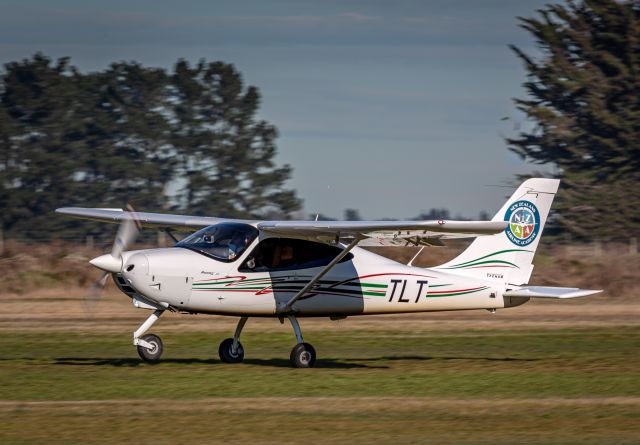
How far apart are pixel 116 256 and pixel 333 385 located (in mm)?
3531

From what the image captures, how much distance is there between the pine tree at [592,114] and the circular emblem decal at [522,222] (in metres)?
36.8

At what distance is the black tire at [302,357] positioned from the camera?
55.3 ft

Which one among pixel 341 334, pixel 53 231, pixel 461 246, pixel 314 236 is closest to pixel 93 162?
pixel 53 231

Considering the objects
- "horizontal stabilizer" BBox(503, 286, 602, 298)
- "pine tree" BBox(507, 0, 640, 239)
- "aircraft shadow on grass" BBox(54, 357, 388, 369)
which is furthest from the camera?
"pine tree" BBox(507, 0, 640, 239)

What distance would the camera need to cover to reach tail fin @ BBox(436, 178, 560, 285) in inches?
705

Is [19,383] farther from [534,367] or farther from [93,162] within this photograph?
[93,162]

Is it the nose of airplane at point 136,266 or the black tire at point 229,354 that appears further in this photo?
the black tire at point 229,354

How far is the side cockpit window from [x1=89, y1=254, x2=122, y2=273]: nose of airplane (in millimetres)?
1899

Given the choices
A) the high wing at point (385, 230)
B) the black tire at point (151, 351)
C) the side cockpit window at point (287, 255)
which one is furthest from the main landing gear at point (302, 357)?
the black tire at point (151, 351)

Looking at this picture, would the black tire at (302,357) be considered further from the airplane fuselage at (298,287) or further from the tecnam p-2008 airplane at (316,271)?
the airplane fuselage at (298,287)

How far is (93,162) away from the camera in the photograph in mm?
66312

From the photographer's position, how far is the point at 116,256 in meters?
15.8

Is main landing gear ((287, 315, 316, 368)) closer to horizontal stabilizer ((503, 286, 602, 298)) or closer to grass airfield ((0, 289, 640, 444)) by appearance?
grass airfield ((0, 289, 640, 444))

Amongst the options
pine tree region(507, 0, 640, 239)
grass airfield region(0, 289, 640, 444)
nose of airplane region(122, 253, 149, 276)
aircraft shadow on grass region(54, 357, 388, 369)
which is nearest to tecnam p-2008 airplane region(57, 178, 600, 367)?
nose of airplane region(122, 253, 149, 276)
